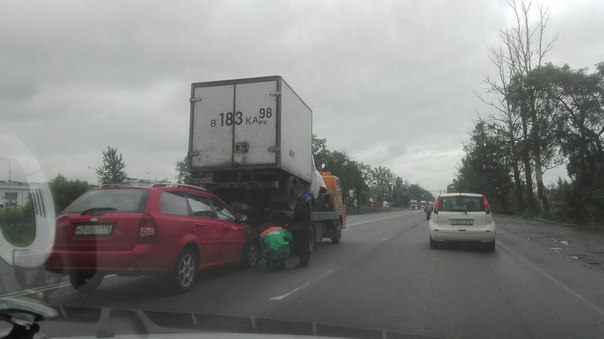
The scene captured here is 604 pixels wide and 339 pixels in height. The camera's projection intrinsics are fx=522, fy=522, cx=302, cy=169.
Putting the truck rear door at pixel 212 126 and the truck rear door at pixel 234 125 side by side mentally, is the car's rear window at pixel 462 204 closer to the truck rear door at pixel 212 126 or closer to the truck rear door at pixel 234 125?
the truck rear door at pixel 234 125

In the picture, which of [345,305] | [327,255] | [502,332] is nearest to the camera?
[502,332]

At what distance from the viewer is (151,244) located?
666 centimetres

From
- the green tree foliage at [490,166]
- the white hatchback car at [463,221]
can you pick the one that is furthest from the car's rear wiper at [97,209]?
the green tree foliage at [490,166]

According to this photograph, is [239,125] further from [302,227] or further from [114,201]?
[114,201]

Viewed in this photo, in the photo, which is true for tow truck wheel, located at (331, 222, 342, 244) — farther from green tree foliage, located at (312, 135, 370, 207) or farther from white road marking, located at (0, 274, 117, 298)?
green tree foliage, located at (312, 135, 370, 207)

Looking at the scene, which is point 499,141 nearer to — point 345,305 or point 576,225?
point 576,225

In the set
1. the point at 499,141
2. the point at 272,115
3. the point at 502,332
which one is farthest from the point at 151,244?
the point at 499,141

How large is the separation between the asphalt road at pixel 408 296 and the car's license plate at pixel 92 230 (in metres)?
0.90

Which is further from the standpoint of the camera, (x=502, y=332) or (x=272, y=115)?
(x=272, y=115)

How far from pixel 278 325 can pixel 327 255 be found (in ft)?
23.2

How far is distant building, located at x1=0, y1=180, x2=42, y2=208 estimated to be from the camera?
1225cm

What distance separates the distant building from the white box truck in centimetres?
421

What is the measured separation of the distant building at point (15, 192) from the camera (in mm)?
12255

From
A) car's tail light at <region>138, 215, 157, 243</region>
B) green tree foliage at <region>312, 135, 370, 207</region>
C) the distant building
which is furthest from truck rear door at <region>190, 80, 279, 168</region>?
green tree foliage at <region>312, 135, 370, 207</region>
